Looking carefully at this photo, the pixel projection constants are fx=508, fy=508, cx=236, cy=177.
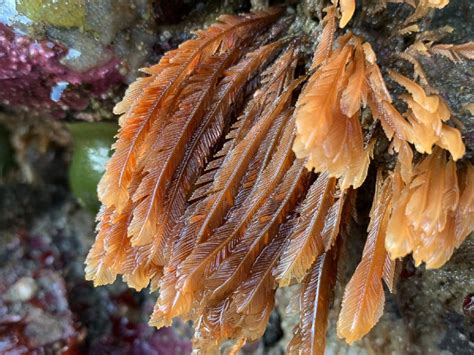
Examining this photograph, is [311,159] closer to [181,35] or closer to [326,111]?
[326,111]

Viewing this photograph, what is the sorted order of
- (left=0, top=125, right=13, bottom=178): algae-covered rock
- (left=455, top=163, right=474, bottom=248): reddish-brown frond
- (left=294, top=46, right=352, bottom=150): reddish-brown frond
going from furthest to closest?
(left=0, top=125, right=13, bottom=178): algae-covered rock < (left=455, top=163, right=474, bottom=248): reddish-brown frond < (left=294, top=46, right=352, bottom=150): reddish-brown frond

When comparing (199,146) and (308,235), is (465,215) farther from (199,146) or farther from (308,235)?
(199,146)

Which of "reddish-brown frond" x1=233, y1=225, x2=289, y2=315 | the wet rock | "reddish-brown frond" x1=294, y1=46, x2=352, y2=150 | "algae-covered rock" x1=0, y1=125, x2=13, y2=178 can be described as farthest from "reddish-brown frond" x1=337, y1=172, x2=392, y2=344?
"algae-covered rock" x1=0, y1=125, x2=13, y2=178

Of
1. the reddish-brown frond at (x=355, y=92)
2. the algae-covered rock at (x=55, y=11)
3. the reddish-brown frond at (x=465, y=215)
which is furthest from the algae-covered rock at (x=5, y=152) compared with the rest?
the reddish-brown frond at (x=465, y=215)

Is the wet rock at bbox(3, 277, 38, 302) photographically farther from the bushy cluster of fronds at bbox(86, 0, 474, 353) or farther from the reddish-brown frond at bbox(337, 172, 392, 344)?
the reddish-brown frond at bbox(337, 172, 392, 344)

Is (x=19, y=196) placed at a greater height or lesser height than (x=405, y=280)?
greater

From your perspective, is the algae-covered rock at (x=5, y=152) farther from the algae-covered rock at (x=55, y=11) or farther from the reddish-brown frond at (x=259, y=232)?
the reddish-brown frond at (x=259, y=232)

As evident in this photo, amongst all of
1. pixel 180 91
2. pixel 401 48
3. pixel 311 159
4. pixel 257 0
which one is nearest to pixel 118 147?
pixel 180 91
